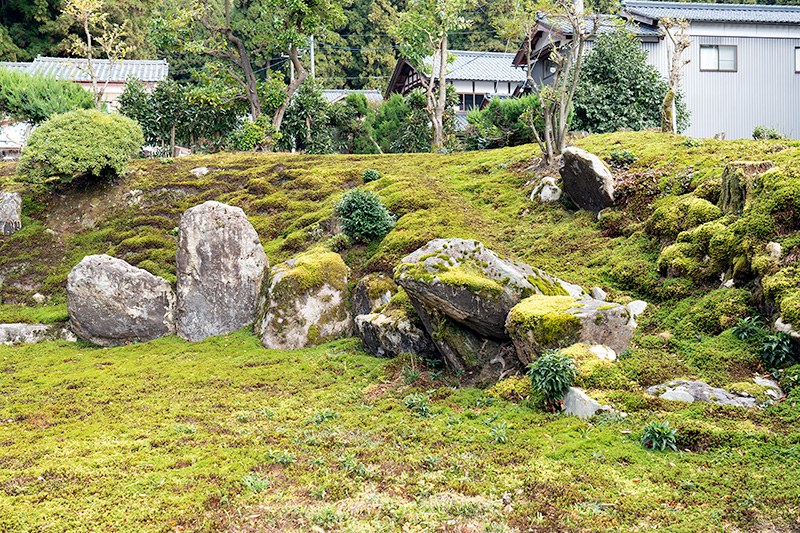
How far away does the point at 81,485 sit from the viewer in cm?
551

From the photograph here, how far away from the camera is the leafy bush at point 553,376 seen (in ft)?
21.6

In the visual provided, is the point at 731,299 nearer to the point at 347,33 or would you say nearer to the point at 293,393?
the point at 293,393

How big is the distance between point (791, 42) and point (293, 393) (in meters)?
28.0

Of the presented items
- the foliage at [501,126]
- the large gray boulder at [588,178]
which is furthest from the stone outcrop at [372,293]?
the foliage at [501,126]

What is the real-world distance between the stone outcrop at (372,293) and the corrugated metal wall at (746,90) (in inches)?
767

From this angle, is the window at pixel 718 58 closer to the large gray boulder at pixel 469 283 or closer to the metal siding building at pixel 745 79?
the metal siding building at pixel 745 79

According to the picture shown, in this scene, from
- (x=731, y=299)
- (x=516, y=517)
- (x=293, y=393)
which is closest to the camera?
(x=516, y=517)

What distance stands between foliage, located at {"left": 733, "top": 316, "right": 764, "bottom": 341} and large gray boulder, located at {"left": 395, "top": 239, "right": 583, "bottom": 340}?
2.50 m

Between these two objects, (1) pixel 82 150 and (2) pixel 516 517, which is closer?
(2) pixel 516 517

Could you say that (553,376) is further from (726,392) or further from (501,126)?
(501,126)

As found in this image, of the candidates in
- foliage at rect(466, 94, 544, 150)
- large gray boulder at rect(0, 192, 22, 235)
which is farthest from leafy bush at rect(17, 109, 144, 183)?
foliage at rect(466, 94, 544, 150)

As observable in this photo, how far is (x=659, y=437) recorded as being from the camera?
560 centimetres

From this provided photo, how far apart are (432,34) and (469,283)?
54.4 ft

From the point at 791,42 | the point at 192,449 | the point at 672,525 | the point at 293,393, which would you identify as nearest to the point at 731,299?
the point at 672,525
